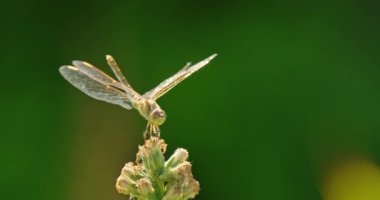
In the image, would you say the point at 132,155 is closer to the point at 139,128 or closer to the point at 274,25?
the point at 139,128

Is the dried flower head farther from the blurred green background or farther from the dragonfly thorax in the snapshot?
the blurred green background

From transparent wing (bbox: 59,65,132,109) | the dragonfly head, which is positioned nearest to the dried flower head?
the dragonfly head

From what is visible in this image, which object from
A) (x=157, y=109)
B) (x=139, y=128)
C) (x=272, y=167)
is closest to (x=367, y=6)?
(x=272, y=167)

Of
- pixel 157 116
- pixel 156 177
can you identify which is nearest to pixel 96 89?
pixel 157 116

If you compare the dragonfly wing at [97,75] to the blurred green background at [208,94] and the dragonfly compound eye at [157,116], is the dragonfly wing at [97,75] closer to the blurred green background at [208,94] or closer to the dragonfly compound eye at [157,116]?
the dragonfly compound eye at [157,116]

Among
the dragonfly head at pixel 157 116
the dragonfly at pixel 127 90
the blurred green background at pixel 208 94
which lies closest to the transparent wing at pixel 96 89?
the dragonfly at pixel 127 90

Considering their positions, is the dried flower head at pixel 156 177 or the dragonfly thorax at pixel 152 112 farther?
the dragonfly thorax at pixel 152 112

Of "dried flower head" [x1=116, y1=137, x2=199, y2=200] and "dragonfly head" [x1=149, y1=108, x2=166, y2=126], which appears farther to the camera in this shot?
"dragonfly head" [x1=149, y1=108, x2=166, y2=126]
